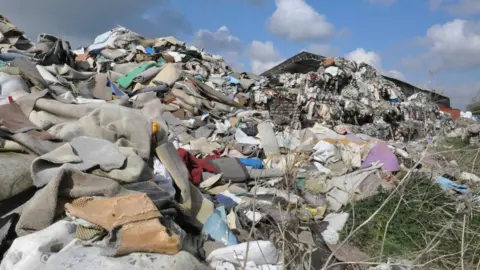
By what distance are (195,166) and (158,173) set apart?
754 millimetres

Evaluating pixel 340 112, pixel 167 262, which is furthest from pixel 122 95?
pixel 340 112

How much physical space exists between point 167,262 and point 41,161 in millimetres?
1167

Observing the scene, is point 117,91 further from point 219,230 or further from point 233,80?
point 219,230

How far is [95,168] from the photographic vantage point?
108 inches

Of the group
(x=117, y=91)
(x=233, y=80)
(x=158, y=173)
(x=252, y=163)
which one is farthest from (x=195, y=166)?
(x=233, y=80)

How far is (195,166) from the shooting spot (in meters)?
4.02

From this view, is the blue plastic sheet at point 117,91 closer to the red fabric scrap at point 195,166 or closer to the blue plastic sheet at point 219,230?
the red fabric scrap at point 195,166

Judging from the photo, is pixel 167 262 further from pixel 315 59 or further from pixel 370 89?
pixel 315 59

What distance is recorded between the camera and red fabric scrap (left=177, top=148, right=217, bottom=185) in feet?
12.6

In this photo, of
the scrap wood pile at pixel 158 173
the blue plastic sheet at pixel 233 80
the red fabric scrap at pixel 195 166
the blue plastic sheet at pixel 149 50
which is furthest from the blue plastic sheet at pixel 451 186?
the blue plastic sheet at pixel 149 50

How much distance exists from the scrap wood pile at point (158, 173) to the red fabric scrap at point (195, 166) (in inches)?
0.5

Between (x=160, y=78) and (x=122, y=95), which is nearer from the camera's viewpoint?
(x=122, y=95)

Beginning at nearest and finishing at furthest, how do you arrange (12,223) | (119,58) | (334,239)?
(12,223) → (334,239) → (119,58)

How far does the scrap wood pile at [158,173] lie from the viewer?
7.09 feet
